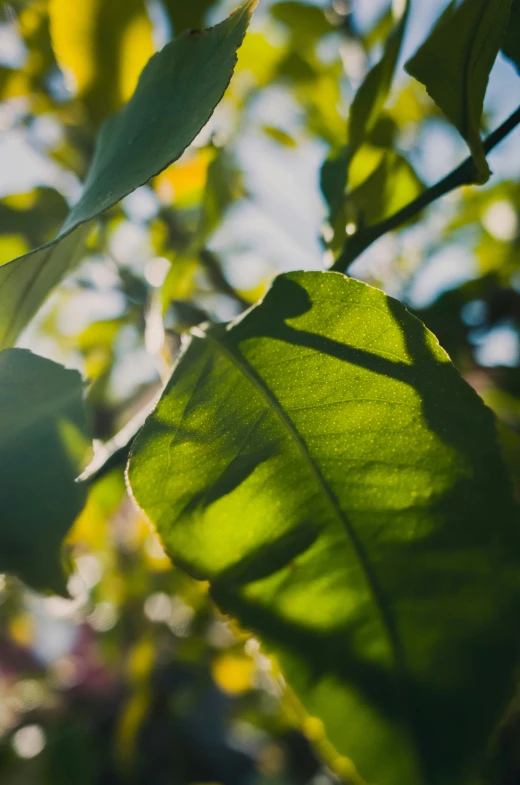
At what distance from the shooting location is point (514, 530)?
28cm

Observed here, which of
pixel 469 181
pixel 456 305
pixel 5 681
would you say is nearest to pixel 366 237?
→ pixel 469 181

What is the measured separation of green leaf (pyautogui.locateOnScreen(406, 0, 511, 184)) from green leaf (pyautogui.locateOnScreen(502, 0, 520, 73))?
8cm

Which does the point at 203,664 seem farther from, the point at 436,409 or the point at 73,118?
the point at 436,409

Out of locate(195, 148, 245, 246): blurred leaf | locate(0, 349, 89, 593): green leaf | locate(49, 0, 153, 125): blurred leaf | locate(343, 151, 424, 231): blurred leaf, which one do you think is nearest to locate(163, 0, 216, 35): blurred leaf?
locate(49, 0, 153, 125): blurred leaf

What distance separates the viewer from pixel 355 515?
32cm

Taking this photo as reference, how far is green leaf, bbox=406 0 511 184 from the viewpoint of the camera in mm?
335

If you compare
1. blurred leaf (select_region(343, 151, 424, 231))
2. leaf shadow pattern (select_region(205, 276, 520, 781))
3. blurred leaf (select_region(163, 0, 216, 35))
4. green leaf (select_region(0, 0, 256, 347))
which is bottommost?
leaf shadow pattern (select_region(205, 276, 520, 781))

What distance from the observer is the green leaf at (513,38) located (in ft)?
1.35

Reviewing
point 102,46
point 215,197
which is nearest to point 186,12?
point 102,46

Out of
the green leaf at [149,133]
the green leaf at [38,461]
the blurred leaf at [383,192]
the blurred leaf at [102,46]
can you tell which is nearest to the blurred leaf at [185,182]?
the blurred leaf at [102,46]

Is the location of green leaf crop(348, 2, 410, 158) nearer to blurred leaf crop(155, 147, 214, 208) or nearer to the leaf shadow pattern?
the leaf shadow pattern

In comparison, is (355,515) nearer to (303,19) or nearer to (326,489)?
(326,489)

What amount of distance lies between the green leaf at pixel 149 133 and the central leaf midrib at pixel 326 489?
0.11m

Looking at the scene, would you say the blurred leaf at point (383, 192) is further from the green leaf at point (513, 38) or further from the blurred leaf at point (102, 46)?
the blurred leaf at point (102, 46)
